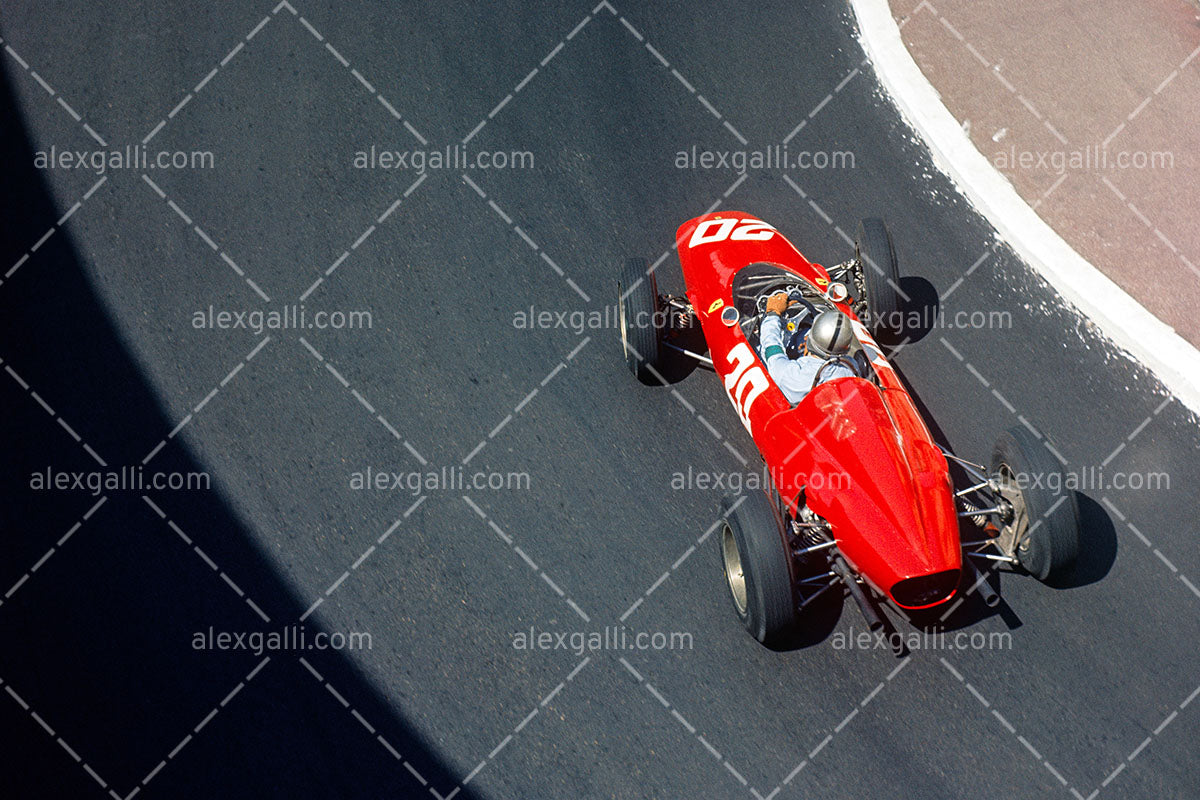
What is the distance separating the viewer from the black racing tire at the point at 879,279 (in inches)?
277

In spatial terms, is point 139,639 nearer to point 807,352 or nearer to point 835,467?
point 835,467

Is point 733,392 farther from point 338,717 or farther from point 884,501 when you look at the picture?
point 338,717

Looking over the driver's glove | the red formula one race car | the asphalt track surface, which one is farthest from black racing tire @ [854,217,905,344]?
the driver's glove

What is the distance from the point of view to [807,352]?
242 inches

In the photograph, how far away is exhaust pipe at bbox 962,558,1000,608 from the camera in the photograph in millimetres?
5930

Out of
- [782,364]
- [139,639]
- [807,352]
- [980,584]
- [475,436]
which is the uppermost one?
[807,352]

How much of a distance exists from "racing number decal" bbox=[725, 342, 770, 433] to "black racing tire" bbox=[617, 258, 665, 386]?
603 millimetres

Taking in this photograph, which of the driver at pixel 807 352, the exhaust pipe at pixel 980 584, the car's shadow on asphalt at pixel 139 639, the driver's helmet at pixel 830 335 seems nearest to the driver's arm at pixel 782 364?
the driver at pixel 807 352

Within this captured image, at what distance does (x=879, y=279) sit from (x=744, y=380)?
4.90 feet

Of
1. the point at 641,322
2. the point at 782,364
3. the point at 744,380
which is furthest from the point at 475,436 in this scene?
the point at 782,364

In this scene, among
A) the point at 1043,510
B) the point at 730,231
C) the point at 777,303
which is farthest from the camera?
the point at 730,231

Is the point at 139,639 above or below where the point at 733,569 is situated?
below

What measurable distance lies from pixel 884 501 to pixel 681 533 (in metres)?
1.48

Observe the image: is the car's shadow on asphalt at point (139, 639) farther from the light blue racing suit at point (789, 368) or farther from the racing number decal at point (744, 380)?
the light blue racing suit at point (789, 368)
